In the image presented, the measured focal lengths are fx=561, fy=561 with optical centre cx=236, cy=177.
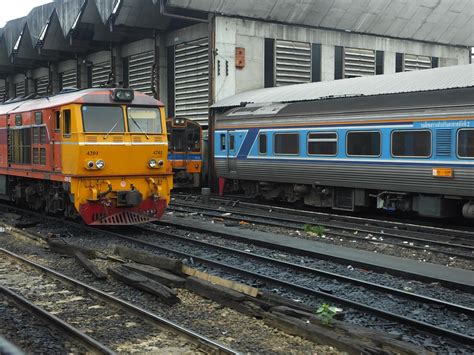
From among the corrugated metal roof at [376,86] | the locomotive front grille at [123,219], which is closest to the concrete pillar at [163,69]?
the corrugated metal roof at [376,86]

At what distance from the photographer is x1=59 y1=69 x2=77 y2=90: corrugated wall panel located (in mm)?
40188

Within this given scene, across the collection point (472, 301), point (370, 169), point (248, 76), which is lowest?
point (472, 301)

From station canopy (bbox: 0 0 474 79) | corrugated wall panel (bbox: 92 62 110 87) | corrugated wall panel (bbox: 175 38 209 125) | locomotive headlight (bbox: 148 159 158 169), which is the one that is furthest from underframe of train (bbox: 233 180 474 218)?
corrugated wall panel (bbox: 92 62 110 87)

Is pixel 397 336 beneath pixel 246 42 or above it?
beneath

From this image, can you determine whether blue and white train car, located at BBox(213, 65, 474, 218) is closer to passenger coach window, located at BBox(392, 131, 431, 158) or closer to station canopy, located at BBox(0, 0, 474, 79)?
passenger coach window, located at BBox(392, 131, 431, 158)

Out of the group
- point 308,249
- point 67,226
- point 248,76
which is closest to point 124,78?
point 248,76

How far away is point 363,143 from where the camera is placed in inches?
612

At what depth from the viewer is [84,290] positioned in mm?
7977

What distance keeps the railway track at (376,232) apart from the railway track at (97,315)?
21.2 feet

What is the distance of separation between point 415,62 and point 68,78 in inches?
957

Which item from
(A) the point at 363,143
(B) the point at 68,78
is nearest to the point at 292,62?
(A) the point at 363,143

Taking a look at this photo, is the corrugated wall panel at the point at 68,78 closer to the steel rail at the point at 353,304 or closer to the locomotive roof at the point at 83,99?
the locomotive roof at the point at 83,99

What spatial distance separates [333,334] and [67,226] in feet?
31.7

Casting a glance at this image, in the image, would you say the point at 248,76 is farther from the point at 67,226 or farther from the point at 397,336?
the point at 397,336
